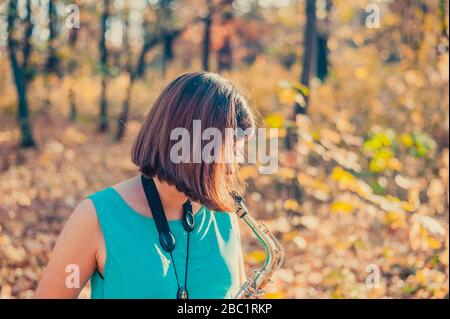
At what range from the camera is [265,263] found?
7.75 feet

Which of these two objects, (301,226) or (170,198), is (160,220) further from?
(301,226)

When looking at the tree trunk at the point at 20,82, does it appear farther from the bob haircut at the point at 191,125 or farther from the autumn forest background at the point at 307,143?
the bob haircut at the point at 191,125

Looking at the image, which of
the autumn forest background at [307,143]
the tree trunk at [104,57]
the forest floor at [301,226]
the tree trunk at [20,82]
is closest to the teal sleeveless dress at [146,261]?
the autumn forest background at [307,143]

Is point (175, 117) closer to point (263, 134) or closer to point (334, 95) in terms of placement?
point (263, 134)

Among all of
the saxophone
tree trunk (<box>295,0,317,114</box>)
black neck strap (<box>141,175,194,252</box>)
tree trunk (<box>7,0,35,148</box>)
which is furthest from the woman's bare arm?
tree trunk (<box>7,0,35,148</box>)

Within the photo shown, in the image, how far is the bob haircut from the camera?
186cm

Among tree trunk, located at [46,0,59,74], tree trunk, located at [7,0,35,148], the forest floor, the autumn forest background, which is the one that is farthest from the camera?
tree trunk, located at [46,0,59,74]

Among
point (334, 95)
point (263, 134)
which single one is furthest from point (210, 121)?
point (334, 95)

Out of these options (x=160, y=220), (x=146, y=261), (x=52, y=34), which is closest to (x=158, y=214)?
(x=160, y=220)

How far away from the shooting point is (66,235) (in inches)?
67.4

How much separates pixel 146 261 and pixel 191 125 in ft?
1.66

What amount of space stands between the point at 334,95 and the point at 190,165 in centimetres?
1023

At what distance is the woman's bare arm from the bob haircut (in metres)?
0.28

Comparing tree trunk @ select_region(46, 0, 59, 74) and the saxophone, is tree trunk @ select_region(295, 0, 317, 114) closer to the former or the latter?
the saxophone
